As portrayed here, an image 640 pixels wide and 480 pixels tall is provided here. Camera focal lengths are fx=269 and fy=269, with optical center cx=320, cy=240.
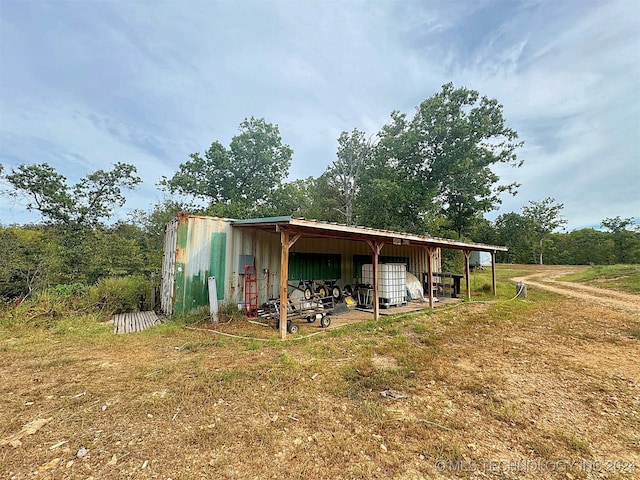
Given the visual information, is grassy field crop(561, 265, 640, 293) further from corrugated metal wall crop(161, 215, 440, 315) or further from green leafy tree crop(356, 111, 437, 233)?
corrugated metal wall crop(161, 215, 440, 315)

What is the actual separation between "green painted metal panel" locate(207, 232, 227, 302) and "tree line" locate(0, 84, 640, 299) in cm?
562

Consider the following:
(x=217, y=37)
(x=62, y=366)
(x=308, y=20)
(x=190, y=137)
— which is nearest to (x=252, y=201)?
(x=190, y=137)

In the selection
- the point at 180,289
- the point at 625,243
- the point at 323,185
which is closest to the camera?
the point at 180,289

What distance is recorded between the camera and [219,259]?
696 centimetres

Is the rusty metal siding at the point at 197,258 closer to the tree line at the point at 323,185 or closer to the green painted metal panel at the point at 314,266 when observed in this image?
the green painted metal panel at the point at 314,266

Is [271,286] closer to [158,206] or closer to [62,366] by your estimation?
[62,366]

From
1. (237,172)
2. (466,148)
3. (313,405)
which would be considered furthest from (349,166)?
(313,405)

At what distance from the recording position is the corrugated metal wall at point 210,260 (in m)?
6.47

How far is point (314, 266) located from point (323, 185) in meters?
15.7

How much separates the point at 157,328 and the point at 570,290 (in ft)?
56.5

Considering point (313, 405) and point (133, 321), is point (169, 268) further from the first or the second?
point (313, 405)

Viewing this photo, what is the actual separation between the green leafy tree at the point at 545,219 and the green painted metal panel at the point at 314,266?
3117 centimetres

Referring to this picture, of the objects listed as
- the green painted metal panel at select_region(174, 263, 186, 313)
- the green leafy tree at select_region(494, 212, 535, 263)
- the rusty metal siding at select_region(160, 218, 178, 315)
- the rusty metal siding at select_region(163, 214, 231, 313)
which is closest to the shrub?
the rusty metal siding at select_region(160, 218, 178, 315)

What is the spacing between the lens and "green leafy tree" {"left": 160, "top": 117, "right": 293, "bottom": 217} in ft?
60.8
